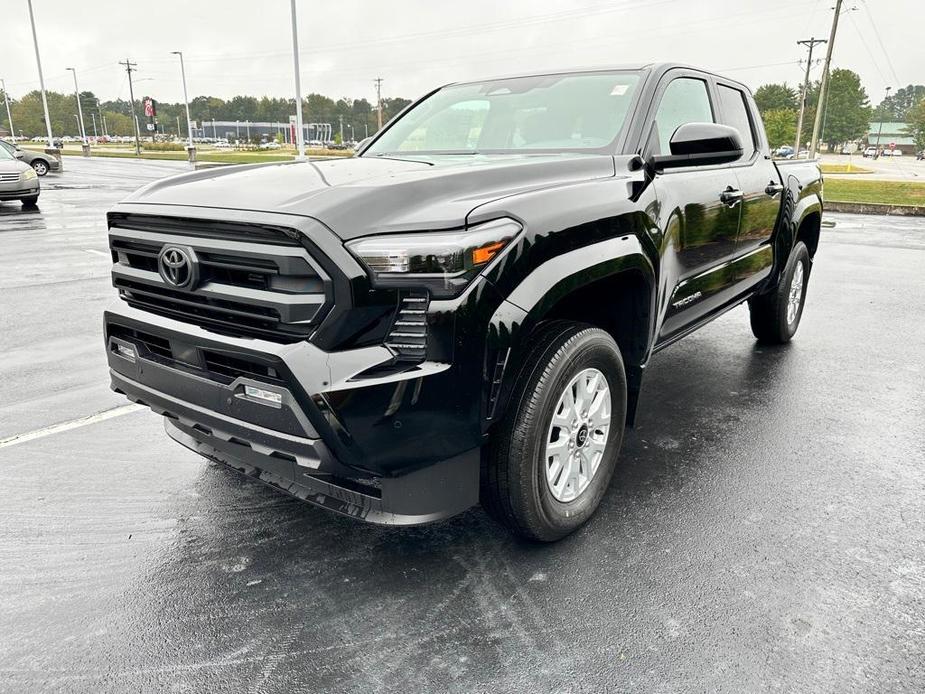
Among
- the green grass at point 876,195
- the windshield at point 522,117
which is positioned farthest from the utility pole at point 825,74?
the windshield at point 522,117

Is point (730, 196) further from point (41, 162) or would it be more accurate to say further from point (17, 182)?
point (41, 162)

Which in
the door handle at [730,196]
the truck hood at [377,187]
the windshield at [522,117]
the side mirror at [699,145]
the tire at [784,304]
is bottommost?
the tire at [784,304]

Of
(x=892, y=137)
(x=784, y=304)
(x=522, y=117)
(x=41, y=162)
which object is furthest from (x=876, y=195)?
(x=892, y=137)

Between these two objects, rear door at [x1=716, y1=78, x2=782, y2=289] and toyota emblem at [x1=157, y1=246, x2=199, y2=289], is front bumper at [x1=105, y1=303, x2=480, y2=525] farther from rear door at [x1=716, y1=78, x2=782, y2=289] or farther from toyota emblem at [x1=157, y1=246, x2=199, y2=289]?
rear door at [x1=716, y1=78, x2=782, y2=289]

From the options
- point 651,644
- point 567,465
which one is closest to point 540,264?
point 567,465

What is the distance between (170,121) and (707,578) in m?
158

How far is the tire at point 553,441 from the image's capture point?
2561 mm

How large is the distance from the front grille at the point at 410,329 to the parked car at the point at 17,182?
647 inches

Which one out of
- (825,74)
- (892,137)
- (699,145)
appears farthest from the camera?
(892,137)

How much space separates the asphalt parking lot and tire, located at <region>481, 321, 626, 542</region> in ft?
0.63

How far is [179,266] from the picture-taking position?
98.2 inches

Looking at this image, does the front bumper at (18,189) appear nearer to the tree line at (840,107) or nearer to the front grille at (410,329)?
the front grille at (410,329)

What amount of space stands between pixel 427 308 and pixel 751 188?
3.04 metres

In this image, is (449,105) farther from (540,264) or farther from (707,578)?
(707,578)
